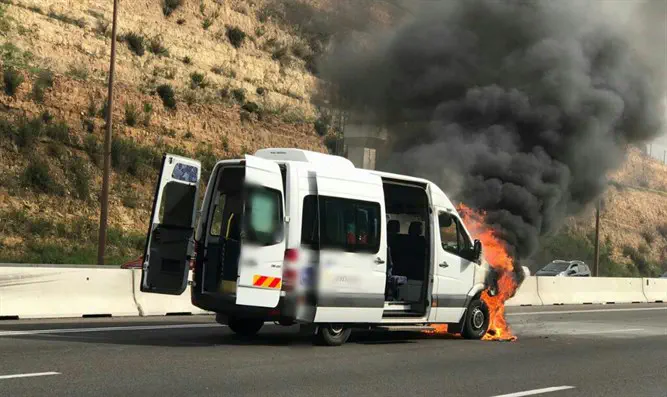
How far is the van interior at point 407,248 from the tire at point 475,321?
1316 millimetres

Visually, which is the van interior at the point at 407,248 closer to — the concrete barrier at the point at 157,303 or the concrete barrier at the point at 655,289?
the concrete barrier at the point at 157,303

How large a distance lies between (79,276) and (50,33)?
2595cm

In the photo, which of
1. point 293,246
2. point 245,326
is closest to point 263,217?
point 293,246

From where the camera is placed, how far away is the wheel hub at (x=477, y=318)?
15.2 m

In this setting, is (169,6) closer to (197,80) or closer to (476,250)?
(197,80)

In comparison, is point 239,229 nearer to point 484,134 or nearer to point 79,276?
point 79,276

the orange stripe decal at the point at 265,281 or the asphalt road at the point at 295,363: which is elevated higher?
the orange stripe decal at the point at 265,281

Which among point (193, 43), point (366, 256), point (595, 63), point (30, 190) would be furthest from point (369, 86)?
point (193, 43)

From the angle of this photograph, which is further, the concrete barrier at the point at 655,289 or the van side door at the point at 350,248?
the concrete barrier at the point at 655,289

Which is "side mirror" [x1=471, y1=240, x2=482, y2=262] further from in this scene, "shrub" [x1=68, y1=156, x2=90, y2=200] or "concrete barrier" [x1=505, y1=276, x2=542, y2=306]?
"shrub" [x1=68, y1=156, x2=90, y2=200]

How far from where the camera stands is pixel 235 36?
51.0 metres

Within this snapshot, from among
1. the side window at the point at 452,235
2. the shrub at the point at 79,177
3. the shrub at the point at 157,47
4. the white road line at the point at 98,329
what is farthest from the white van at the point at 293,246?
the shrub at the point at 157,47

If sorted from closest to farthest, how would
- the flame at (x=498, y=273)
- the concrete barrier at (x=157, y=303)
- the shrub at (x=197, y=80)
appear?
the flame at (x=498, y=273) → the concrete barrier at (x=157, y=303) → the shrub at (x=197, y=80)

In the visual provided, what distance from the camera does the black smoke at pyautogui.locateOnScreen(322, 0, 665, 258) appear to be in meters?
20.4
